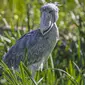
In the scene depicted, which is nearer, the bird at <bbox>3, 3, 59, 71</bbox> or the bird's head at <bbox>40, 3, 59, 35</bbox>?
the bird's head at <bbox>40, 3, 59, 35</bbox>

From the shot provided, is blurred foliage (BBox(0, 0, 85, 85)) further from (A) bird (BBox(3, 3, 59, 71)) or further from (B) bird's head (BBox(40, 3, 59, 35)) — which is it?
(B) bird's head (BBox(40, 3, 59, 35))

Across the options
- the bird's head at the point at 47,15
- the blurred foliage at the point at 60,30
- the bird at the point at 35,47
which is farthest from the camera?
the blurred foliage at the point at 60,30

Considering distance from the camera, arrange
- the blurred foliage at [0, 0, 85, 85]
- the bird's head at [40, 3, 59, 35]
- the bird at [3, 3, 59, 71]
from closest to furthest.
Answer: the bird's head at [40, 3, 59, 35], the bird at [3, 3, 59, 71], the blurred foliage at [0, 0, 85, 85]

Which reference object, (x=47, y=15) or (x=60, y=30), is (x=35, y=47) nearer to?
(x=47, y=15)

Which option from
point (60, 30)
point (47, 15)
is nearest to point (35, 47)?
point (47, 15)

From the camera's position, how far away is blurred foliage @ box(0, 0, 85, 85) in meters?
3.77

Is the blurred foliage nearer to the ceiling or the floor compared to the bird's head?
nearer to the floor

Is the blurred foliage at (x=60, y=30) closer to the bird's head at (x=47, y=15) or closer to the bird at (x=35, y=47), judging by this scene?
the bird at (x=35, y=47)

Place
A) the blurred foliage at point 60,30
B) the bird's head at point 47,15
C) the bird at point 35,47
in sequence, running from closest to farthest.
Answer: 1. the bird's head at point 47,15
2. the bird at point 35,47
3. the blurred foliage at point 60,30

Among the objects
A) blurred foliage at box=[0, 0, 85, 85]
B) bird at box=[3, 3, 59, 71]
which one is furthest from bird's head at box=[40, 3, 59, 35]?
blurred foliage at box=[0, 0, 85, 85]

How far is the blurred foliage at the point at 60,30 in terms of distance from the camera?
149 inches

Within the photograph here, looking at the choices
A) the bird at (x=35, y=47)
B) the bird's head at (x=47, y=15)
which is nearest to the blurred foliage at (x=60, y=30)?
the bird at (x=35, y=47)

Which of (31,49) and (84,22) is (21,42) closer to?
(31,49)

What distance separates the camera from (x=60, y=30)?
5.08 m
